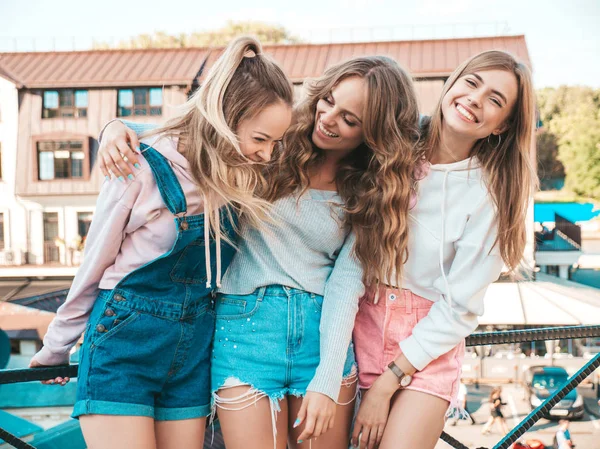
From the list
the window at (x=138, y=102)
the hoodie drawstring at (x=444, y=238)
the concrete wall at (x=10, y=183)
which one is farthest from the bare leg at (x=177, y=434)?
the concrete wall at (x=10, y=183)

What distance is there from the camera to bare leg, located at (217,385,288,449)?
184 cm

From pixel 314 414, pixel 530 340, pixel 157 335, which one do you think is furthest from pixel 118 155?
pixel 530 340

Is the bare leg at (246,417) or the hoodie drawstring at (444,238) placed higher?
the hoodie drawstring at (444,238)

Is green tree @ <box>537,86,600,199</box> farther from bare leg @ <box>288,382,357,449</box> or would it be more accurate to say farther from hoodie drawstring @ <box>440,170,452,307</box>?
bare leg @ <box>288,382,357,449</box>

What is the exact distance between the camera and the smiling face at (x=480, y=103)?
2.03m

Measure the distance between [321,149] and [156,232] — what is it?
70 cm

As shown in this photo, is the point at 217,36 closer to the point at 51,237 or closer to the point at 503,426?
the point at 51,237

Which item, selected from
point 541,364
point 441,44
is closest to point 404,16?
point 441,44

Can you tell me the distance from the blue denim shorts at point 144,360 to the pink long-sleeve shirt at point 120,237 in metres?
0.06

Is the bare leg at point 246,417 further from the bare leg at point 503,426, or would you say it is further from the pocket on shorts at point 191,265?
the bare leg at point 503,426

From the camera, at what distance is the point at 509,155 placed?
2090mm

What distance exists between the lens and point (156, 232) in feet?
5.71

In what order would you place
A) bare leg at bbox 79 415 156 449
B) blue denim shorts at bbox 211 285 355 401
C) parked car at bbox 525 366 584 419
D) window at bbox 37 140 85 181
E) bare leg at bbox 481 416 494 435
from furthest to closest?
window at bbox 37 140 85 181 < parked car at bbox 525 366 584 419 < bare leg at bbox 481 416 494 435 < blue denim shorts at bbox 211 285 355 401 < bare leg at bbox 79 415 156 449

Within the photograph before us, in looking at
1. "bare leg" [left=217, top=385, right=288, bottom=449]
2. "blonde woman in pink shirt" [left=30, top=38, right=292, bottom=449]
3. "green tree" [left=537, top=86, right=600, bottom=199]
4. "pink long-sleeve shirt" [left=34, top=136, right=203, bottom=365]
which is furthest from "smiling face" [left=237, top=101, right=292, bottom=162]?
"green tree" [left=537, top=86, right=600, bottom=199]
